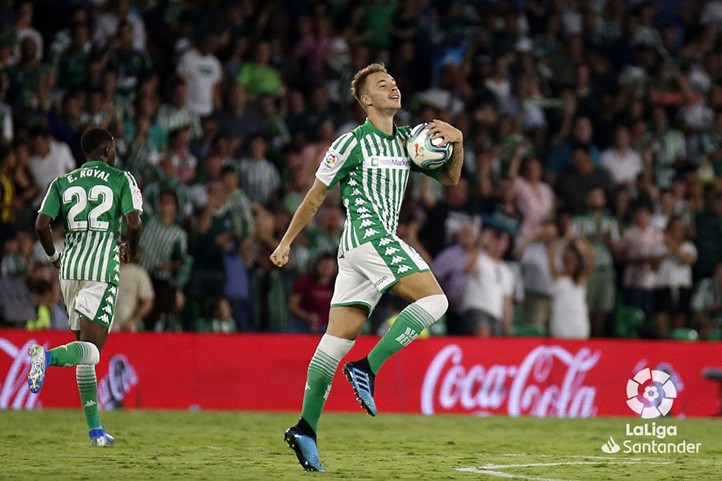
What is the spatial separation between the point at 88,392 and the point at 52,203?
1477 mm

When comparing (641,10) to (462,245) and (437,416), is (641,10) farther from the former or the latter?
(437,416)

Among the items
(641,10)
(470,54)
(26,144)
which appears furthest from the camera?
(641,10)

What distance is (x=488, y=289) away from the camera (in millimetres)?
17031

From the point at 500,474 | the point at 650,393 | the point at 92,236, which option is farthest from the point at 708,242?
the point at 500,474

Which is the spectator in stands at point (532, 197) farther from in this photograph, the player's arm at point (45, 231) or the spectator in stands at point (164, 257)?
the player's arm at point (45, 231)

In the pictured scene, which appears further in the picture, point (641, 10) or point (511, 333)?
point (641, 10)

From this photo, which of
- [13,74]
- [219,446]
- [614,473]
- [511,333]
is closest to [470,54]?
[511,333]

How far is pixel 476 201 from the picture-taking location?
18.2 metres

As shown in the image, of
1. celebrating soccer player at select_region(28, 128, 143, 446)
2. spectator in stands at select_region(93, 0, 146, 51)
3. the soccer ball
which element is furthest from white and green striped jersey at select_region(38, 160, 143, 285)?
spectator in stands at select_region(93, 0, 146, 51)

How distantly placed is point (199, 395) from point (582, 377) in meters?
4.69

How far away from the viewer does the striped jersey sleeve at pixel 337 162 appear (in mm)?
8664

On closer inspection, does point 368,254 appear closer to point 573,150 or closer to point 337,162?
point 337,162

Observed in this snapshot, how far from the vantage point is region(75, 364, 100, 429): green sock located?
34.1ft

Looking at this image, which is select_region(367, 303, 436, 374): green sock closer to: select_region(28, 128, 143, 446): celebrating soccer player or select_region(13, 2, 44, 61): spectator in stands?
select_region(28, 128, 143, 446): celebrating soccer player
